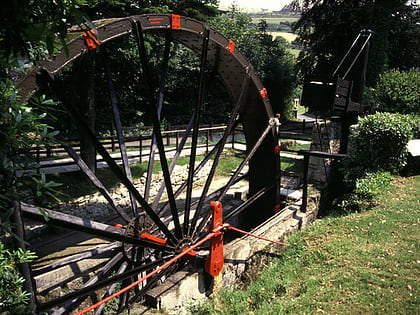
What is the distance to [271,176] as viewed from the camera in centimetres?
684

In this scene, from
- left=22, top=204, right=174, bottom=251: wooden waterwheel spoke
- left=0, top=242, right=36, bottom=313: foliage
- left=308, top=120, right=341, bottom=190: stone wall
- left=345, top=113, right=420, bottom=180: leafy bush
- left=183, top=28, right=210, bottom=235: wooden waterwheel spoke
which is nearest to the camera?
left=0, top=242, right=36, bottom=313: foliage

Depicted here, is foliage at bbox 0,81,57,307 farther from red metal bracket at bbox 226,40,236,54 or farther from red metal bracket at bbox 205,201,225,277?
red metal bracket at bbox 226,40,236,54

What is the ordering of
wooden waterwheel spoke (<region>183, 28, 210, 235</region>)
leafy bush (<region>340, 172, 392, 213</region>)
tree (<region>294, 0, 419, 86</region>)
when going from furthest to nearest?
1. tree (<region>294, 0, 419, 86</region>)
2. leafy bush (<region>340, 172, 392, 213</region>)
3. wooden waterwheel spoke (<region>183, 28, 210, 235</region>)

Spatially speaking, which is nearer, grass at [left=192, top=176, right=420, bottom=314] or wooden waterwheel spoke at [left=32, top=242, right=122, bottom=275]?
grass at [left=192, top=176, right=420, bottom=314]

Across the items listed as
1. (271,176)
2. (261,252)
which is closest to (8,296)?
(261,252)

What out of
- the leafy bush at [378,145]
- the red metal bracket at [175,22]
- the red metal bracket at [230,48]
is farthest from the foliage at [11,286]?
the leafy bush at [378,145]

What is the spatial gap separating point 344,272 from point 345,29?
46.8ft

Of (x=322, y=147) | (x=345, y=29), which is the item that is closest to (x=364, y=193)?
(x=322, y=147)

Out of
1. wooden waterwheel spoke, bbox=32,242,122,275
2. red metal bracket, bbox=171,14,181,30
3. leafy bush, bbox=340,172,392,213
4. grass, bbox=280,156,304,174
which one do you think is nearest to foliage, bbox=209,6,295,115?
grass, bbox=280,156,304,174

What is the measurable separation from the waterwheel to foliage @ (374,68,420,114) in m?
5.55

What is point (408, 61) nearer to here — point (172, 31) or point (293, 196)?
point (293, 196)

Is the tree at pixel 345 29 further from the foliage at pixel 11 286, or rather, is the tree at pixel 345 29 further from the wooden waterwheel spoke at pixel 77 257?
the foliage at pixel 11 286

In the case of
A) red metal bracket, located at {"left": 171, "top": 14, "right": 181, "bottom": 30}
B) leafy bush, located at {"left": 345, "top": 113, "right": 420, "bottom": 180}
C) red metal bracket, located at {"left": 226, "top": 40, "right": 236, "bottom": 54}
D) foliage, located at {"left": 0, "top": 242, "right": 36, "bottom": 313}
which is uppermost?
red metal bracket, located at {"left": 171, "top": 14, "right": 181, "bottom": 30}

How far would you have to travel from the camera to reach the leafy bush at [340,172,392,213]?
6598mm
